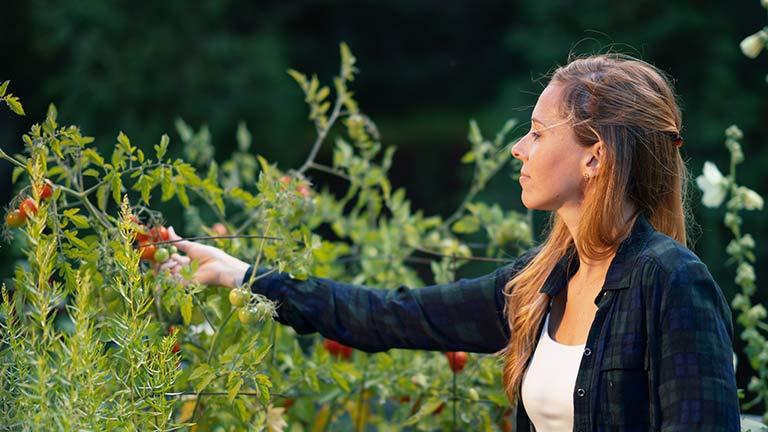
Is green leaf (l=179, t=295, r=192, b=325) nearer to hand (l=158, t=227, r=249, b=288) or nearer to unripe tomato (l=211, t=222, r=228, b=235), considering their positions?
hand (l=158, t=227, r=249, b=288)

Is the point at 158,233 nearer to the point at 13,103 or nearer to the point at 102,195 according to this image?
the point at 102,195

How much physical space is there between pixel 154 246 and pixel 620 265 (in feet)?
1.94

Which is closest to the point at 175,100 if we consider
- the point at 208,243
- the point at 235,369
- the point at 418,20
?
the point at 418,20

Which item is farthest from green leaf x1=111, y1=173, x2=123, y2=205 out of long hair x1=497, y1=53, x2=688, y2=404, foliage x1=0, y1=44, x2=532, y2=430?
long hair x1=497, y1=53, x2=688, y2=404

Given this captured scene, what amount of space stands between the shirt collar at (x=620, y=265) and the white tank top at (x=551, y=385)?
75 millimetres

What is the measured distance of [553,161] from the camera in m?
1.33

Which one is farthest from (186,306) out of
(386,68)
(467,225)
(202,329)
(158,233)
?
(386,68)

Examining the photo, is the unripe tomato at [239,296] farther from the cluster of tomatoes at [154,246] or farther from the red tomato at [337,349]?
the red tomato at [337,349]

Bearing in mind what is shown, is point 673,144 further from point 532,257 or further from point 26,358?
point 26,358

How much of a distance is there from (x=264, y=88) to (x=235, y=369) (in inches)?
190

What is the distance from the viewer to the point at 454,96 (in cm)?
748

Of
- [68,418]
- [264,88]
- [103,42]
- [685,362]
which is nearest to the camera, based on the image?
[68,418]

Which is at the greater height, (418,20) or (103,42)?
(418,20)

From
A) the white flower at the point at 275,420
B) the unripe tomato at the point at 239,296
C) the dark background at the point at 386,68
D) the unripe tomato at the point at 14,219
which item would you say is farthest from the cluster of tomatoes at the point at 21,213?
the dark background at the point at 386,68
